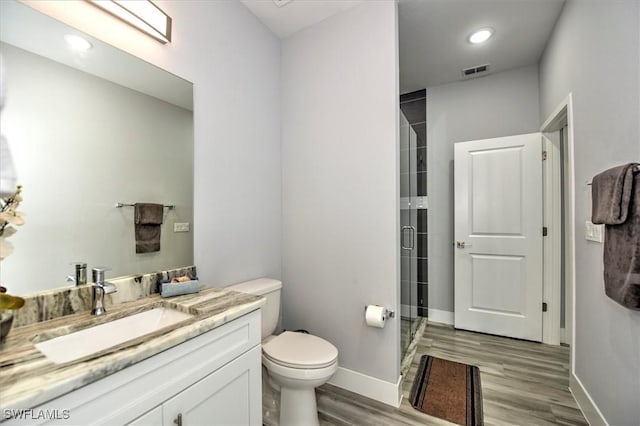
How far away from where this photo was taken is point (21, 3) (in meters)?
1.02

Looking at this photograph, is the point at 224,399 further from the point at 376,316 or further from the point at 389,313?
the point at 389,313

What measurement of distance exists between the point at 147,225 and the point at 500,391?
99.6 inches

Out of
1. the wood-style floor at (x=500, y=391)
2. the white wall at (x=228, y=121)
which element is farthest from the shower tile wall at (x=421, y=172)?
the white wall at (x=228, y=121)

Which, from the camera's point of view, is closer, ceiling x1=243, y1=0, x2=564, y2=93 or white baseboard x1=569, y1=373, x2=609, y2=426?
white baseboard x1=569, y1=373, x2=609, y2=426

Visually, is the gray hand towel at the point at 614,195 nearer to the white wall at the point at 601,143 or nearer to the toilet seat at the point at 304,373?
the white wall at the point at 601,143

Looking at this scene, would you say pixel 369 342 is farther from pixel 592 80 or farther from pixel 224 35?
pixel 224 35

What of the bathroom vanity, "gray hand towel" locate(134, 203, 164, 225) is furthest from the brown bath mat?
"gray hand towel" locate(134, 203, 164, 225)

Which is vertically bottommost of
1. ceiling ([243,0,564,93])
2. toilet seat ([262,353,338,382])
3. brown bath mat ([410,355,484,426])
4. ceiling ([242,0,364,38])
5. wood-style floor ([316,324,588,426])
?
wood-style floor ([316,324,588,426])

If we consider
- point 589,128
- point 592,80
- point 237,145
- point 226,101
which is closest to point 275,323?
point 237,145

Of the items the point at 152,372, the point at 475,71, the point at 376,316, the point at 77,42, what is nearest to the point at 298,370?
the point at 376,316

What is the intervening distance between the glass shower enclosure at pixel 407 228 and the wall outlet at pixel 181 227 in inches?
58.1

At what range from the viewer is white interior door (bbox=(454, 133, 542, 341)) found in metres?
2.64

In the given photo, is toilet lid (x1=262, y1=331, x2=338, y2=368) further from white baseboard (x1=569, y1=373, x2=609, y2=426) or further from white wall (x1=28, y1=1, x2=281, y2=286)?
white baseboard (x1=569, y1=373, x2=609, y2=426)

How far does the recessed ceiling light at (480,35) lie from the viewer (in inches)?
88.9
